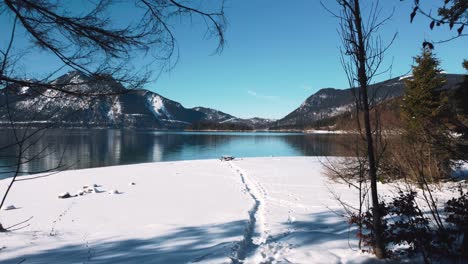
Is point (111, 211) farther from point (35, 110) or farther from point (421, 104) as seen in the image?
point (421, 104)

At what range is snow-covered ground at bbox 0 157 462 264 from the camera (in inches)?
189

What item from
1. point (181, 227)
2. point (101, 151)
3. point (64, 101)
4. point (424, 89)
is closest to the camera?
point (64, 101)

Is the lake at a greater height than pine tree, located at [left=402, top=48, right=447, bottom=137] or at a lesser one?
lesser

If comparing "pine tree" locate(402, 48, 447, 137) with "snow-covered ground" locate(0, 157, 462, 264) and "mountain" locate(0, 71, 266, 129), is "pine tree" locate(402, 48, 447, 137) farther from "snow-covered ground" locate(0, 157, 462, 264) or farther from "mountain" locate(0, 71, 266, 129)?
"mountain" locate(0, 71, 266, 129)

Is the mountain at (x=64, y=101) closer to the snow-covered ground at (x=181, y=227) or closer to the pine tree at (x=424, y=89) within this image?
the snow-covered ground at (x=181, y=227)

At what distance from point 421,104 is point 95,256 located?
1592 centimetres

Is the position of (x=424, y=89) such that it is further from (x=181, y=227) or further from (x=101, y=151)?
(x=101, y=151)

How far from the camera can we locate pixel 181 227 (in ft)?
22.4

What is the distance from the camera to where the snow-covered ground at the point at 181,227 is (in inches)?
189

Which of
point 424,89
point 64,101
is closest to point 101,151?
point 424,89

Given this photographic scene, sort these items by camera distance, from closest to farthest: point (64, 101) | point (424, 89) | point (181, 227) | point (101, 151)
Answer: point (64, 101) → point (181, 227) → point (424, 89) → point (101, 151)

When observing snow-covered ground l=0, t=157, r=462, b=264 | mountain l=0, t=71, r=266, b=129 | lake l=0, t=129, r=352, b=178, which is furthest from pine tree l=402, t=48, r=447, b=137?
mountain l=0, t=71, r=266, b=129

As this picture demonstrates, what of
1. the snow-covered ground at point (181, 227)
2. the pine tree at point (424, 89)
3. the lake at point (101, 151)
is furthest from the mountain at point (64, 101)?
the pine tree at point (424, 89)

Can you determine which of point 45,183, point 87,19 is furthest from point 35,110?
point 45,183
